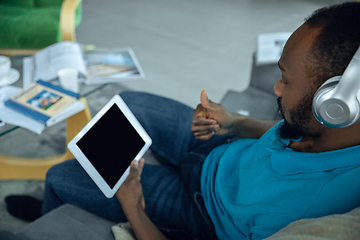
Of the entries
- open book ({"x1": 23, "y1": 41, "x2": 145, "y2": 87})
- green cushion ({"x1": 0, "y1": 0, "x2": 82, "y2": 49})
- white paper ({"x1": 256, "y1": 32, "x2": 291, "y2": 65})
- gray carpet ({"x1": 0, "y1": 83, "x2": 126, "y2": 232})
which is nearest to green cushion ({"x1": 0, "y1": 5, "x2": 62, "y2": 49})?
green cushion ({"x1": 0, "y1": 0, "x2": 82, "y2": 49})

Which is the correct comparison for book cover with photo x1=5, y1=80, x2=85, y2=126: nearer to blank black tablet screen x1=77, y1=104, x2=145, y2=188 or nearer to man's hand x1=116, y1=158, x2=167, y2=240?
blank black tablet screen x1=77, y1=104, x2=145, y2=188

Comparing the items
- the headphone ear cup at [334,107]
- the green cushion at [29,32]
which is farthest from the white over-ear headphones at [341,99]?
the green cushion at [29,32]

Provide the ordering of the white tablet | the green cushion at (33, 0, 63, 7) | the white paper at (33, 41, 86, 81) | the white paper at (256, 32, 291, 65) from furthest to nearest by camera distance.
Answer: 1. the green cushion at (33, 0, 63, 7)
2. the white paper at (256, 32, 291, 65)
3. the white paper at (33, 41, 86, 81)
4. the white tablet

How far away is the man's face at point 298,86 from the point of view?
61 centimetres

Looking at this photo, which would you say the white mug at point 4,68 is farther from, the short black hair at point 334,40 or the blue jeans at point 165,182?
the short black hair at point 334,40

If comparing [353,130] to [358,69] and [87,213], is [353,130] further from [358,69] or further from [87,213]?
[87,213]

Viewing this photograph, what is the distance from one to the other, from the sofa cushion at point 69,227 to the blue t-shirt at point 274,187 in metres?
0.32

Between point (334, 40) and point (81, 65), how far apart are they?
3.38 feet

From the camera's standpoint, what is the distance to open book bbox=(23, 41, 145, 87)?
127 centimetres

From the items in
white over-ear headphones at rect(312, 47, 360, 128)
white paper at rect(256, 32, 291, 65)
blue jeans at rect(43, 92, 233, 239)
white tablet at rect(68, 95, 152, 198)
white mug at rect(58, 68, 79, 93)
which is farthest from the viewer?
white paper at rect(256, 32, 291, 65)

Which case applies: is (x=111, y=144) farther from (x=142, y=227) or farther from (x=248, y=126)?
(x=248, y=126)

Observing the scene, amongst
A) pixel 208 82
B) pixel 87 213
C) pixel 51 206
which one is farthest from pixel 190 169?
pixel 208 82

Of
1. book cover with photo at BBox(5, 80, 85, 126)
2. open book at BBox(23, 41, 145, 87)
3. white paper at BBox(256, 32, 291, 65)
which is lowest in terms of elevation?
book cover with photo at BBox(5, 80, 85, 126)

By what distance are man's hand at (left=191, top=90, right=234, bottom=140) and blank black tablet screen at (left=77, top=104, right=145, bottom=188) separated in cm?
19
